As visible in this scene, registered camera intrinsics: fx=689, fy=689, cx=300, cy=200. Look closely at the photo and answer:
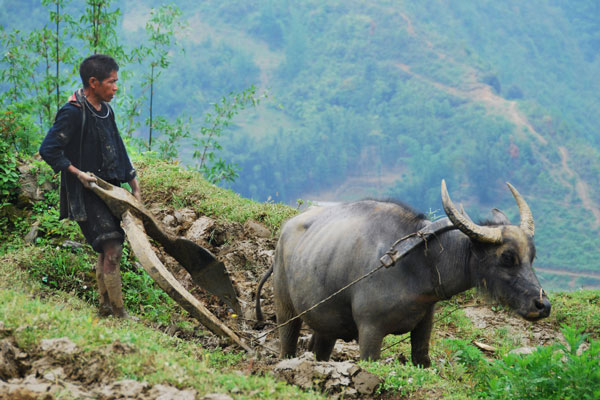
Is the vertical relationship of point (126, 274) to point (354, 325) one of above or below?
above

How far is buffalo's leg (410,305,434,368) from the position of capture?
566 centimetres

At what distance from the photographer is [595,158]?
30.0m

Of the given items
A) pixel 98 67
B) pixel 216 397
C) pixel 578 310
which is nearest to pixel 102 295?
pixel 98 67

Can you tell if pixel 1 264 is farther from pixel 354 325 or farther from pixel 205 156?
pixel 205 156

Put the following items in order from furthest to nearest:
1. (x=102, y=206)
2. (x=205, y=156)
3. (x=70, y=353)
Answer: (x=205, y=156), (x=102, y=206), (x=70, y=353)

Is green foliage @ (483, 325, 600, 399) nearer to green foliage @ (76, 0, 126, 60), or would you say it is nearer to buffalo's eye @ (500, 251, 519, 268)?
buffalo's eye @ (500, 251, 519, 268)

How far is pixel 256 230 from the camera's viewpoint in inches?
331

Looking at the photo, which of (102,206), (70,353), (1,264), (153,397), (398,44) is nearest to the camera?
(153,397)

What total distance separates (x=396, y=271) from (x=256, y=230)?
334 cm

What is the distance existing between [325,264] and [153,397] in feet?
7.79

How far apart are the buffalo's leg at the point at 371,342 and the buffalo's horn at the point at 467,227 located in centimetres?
102

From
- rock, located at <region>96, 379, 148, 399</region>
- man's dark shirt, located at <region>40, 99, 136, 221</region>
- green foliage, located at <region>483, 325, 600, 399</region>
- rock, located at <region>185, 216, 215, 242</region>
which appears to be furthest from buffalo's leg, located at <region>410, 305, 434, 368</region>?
rock, located at <region>185, 216, 215, 242</region>

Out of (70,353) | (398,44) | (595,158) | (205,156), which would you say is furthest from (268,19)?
(70,353)

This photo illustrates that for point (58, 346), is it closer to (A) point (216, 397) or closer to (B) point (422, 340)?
(A) point (216, 397)
